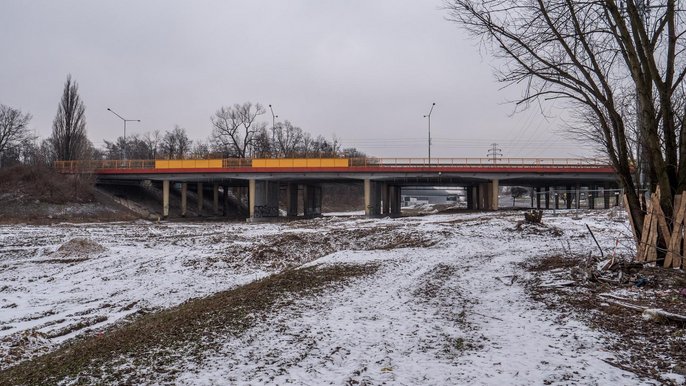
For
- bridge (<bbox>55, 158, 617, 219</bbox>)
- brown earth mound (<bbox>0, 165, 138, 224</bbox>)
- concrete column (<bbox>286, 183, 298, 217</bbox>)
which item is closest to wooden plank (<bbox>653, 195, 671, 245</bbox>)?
bridge (<bbox>55, 158, 617, 219</bbox>)

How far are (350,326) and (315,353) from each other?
4.09 feet

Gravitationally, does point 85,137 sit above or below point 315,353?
above

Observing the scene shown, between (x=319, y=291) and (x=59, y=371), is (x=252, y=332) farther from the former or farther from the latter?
(x=319, y=291)

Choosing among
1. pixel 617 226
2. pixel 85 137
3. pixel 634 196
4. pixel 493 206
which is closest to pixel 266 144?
pixel 85 137

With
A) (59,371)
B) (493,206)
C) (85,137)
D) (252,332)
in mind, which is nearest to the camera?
(59,371)

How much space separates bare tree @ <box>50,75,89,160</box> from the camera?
184ft

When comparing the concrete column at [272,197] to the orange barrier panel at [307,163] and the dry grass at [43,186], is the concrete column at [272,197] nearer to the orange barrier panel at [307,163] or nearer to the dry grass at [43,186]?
the orange barrier panel at [307,163]

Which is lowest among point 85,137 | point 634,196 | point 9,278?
point 9,278

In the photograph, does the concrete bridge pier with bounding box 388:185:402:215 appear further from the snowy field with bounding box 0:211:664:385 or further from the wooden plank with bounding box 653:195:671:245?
the wooden plank with bounding box 653:195:671:245

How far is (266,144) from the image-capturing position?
8162 centimetres

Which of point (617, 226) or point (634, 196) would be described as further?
point (617, 226)

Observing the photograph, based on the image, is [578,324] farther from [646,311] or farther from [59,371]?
[59,371]

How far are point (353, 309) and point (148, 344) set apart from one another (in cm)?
317

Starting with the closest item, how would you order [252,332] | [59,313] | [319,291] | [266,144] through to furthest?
[252,332]
[319,291]
[59,313]
[266,144]
